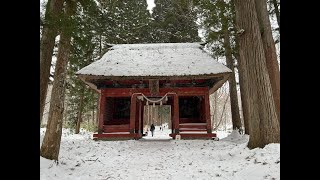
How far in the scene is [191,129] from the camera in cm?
1537

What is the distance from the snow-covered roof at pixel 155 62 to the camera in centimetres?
1466

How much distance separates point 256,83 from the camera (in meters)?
8.50

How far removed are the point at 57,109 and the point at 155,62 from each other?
1010cm

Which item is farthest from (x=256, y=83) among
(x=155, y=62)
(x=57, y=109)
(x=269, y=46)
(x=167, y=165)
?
(x=155, y=62)

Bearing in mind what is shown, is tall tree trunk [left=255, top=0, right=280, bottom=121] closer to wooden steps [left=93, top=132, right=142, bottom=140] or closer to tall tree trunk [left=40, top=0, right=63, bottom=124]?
tall tree trunk [left=40, top=0, right=63, bottom=124]

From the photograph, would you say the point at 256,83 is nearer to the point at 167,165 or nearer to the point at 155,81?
the point at 167,165

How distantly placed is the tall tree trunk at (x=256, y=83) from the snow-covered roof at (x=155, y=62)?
16.9 ft

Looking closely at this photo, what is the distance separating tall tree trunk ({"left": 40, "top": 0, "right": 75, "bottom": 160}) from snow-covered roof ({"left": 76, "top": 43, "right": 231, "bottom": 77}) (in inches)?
255

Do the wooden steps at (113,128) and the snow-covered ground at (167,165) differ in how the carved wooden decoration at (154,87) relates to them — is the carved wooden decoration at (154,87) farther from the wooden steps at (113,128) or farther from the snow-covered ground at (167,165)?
the snow-covered ground at (167,165)

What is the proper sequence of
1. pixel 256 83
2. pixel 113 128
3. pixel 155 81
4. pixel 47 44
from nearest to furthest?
pixel 47 44, pixel 256 83, pixel 113 128, pixel 155 81

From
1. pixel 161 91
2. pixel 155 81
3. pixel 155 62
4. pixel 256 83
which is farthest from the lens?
pixel 155 62
